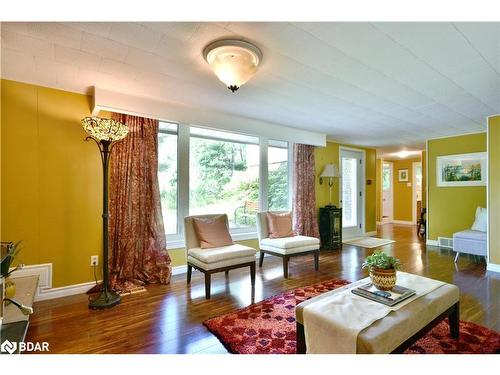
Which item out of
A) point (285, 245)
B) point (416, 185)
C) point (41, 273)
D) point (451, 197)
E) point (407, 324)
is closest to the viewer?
point (407, 324)

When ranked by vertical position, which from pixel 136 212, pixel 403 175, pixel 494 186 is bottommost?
pixel 136 212

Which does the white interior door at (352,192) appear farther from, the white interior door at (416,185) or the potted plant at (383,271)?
the potted plant at (383,271)

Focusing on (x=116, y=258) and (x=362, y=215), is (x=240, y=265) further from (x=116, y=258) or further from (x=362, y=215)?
(x=362, y=215)

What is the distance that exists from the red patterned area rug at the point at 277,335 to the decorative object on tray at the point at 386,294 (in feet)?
1.38

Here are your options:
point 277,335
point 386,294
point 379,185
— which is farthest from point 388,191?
point 277,335

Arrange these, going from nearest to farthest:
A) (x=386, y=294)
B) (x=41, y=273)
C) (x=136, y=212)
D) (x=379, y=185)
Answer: (x=386, y=294), (x=41, y=273), (x=136, y=212), (x=379, y=185)

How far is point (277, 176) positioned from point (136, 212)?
2.61 metres

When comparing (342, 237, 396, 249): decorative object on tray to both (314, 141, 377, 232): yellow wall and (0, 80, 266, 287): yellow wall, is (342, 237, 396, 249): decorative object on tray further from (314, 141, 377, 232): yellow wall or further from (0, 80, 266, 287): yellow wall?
(0, 80, 266, 287): yellow wall

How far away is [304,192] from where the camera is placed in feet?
16.2

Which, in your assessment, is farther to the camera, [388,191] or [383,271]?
[388,191]

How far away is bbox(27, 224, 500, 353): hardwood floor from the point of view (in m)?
1.92

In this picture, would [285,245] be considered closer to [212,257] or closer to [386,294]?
[212,257]

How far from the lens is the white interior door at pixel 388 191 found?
9008 mm
